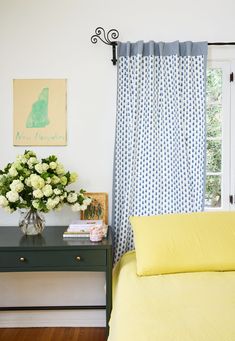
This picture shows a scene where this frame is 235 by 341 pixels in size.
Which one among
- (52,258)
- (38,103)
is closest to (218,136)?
(38,103)

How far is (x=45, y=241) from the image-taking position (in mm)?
1956

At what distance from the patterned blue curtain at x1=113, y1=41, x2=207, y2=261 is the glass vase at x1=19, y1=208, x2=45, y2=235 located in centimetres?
58

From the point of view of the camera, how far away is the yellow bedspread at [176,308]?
1.14 meters

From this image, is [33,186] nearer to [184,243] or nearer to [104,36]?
[184,243]

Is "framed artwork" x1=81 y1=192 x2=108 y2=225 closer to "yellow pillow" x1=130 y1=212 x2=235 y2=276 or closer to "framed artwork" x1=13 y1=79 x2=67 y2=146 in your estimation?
"yellow pillow" x1=130 y1=212 x2=235 y2=276

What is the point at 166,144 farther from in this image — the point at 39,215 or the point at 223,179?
the point at 39,215

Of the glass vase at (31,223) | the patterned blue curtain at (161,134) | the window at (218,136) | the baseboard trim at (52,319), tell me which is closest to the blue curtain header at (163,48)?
the patterned blue curtain at (161,134)

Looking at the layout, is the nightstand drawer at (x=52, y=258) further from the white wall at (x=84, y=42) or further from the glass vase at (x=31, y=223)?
the white wall at (x=84, y=42)

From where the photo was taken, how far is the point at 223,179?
2.37 m

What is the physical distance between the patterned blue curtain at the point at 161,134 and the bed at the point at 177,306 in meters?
0.47

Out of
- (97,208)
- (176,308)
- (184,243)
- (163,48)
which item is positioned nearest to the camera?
(176,308)

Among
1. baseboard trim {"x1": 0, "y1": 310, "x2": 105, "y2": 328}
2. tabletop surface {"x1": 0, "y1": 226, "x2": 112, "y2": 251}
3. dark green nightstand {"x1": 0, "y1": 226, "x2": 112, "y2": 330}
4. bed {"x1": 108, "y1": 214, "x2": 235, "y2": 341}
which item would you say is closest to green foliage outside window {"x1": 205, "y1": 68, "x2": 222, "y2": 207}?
bed {"x1": 108, "y1": 214, "x2": 235, "y2": 341}

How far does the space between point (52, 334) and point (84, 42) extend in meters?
2.19

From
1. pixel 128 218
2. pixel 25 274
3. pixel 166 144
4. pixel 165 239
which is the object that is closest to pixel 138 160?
pixel 166 144
